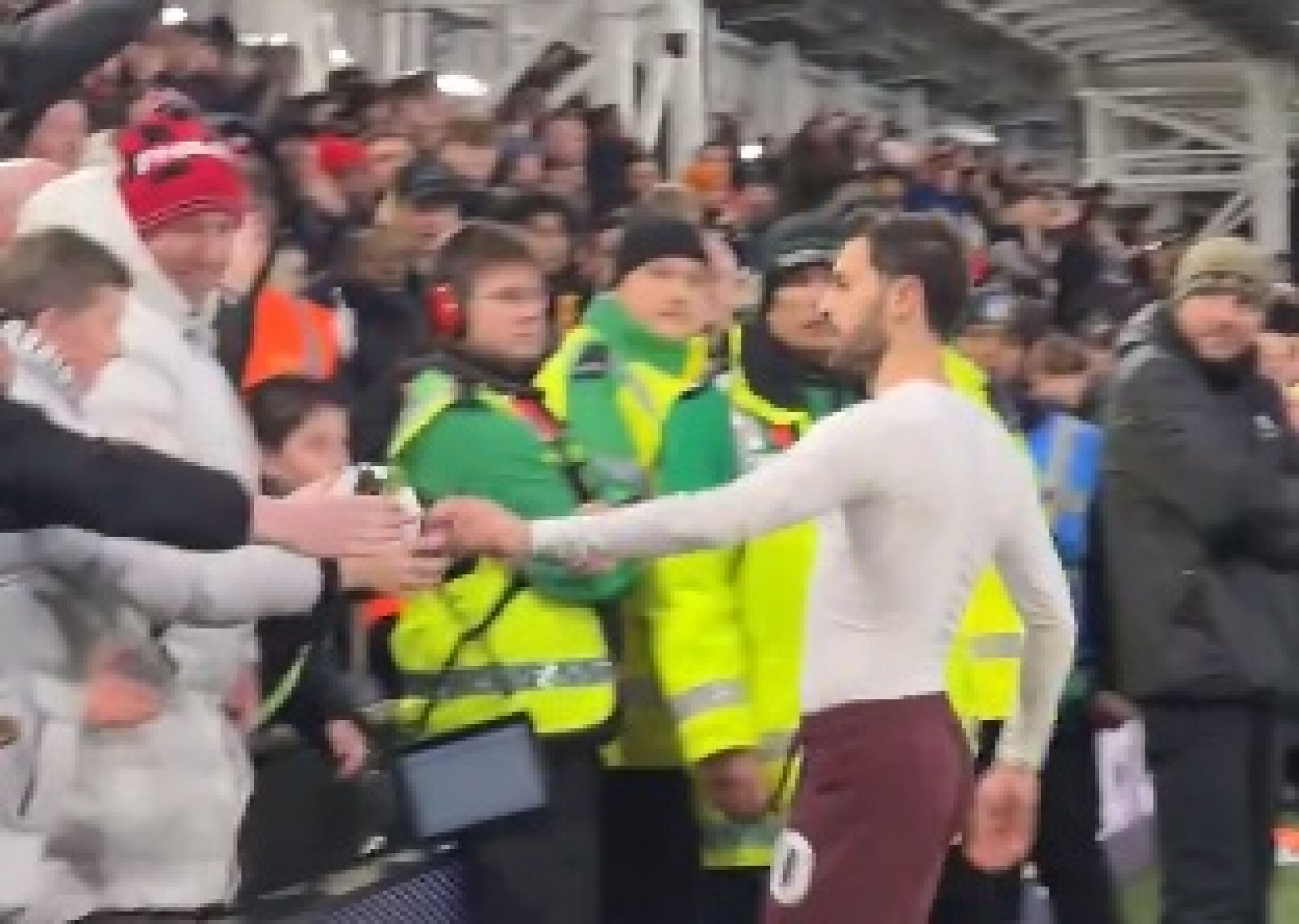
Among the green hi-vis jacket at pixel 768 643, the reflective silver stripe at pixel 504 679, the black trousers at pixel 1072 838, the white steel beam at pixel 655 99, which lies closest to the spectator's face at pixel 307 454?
the reflective silver stripe at pixel 504 679

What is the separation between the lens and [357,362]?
21.1ft

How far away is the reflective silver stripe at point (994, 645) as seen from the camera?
17.1 ft

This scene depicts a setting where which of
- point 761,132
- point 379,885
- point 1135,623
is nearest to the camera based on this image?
point 379,885

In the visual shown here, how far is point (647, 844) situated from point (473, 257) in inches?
48.0

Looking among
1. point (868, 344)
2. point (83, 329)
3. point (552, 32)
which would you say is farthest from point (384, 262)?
point (552, 32)

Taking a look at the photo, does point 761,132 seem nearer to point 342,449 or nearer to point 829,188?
point 829,188

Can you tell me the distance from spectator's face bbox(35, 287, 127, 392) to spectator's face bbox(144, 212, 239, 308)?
0.44 meters

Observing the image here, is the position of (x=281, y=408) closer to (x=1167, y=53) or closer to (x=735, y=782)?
(x=735, y=782)

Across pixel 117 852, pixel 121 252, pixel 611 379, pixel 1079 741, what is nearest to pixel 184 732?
pixel 117 852

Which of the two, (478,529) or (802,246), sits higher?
(802,246)

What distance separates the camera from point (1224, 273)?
566 centimetres

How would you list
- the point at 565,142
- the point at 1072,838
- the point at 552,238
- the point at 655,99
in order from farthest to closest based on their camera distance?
the point at 655,99, the point at 565,142, the point at 552,238, the point at 1072,838

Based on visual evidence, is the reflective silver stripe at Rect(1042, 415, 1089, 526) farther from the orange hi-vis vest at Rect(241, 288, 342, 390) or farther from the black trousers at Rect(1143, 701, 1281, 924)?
the orange hi-vis vest at Rect(241, 288, 342, 390)

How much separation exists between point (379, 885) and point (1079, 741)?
225cm
